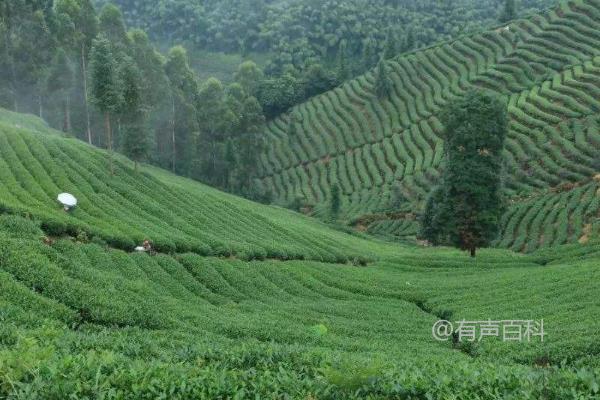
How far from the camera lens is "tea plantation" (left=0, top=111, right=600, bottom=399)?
8.70 m

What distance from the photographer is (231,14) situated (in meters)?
170

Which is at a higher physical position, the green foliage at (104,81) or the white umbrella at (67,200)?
the green foliage at (104,81)

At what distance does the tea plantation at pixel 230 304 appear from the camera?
8703 millimetres

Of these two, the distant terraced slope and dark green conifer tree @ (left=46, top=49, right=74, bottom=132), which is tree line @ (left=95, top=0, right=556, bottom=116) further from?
dark green conifer tree @ (left=46, top=49, right=74, bottom=132)

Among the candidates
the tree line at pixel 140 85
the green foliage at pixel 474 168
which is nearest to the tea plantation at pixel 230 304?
the green foliage at pixel 474 168

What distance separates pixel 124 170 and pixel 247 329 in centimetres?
2433

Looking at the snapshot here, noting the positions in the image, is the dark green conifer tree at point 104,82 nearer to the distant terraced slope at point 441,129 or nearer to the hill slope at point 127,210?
the hill slope at point 127,210

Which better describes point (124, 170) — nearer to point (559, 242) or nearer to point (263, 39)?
point (559, 242)

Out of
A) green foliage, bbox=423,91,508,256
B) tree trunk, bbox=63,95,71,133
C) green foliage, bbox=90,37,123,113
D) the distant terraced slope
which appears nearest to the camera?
green foliage, bbox=90,37,123,113

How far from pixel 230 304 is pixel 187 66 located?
222ft

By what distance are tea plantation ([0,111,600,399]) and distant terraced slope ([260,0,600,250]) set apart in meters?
24.5

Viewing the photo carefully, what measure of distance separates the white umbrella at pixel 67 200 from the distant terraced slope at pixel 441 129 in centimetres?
4148

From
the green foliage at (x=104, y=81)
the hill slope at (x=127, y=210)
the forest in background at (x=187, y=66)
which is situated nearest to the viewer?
the hill slope at (x=127, y=210)

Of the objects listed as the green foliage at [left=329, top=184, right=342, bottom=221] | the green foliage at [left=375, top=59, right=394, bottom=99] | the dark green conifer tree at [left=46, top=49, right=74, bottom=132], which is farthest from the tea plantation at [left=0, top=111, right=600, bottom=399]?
the green foliage at [left=375, top=59, right=394, bottom=99]
